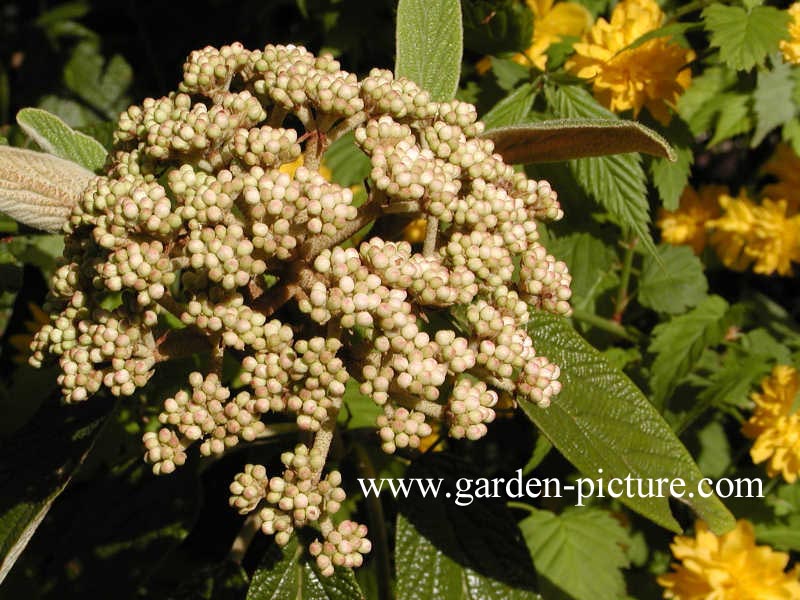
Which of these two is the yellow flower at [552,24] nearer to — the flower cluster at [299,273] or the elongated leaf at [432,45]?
the elongated leaf at [432,45]

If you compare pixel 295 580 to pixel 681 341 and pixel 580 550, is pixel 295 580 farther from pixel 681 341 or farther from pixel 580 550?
pixel 681 341

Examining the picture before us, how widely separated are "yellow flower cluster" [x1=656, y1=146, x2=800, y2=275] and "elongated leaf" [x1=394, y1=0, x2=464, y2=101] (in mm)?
981

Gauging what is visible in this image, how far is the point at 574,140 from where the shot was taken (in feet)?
3.90

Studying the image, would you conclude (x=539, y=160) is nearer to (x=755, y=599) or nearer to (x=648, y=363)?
(x=648, y=363)

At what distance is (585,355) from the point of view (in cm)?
128

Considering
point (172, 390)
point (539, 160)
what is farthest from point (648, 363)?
point (172, 390)

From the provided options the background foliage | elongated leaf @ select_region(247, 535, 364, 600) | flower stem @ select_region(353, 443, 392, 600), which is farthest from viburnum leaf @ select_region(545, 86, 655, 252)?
→ elongated leaf @ select_region(247, 535, 364, 600)

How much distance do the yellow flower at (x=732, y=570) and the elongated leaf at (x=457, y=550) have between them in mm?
451

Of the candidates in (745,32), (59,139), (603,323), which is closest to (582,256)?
(603,323)

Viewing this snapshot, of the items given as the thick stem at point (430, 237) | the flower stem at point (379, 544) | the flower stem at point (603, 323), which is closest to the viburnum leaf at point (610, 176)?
the flower stem at point (603, 323)

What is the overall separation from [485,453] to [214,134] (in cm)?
136

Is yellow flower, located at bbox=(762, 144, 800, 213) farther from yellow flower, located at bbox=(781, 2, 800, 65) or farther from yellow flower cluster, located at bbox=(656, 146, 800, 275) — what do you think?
yellow flower, located at bbox=(781, 2, 800, 65)

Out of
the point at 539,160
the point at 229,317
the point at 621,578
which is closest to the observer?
the point at 229,317

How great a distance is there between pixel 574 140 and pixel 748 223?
1.04m
